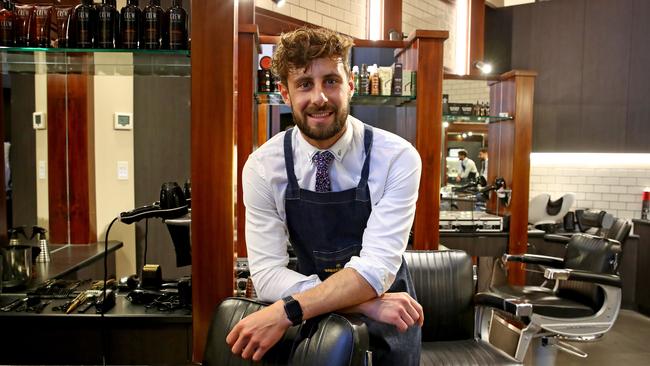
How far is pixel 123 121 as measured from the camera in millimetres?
2426

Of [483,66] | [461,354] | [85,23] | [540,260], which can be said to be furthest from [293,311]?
[483,66]

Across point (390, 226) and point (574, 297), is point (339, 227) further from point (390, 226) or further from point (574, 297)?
point (574, 297)

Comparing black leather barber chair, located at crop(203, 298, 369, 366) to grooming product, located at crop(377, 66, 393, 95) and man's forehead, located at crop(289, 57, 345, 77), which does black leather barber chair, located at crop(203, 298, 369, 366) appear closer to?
man's forehead, located at crop(289, 57, 345, 77)

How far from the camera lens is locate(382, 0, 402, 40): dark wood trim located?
5.25m

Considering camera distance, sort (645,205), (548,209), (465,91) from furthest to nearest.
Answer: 1. (465,91)
2. (548,209)
3. (645,205)

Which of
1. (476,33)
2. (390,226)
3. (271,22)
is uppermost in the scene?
(476,33)

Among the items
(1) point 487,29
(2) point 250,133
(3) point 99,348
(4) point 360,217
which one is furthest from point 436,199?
(1) point 487,29

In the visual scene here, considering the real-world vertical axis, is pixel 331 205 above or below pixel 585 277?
above

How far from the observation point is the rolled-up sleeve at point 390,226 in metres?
1.30

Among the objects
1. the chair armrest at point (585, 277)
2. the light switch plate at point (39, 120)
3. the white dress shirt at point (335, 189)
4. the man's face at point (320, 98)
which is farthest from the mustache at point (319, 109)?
the chair armrest at point (585, 277)

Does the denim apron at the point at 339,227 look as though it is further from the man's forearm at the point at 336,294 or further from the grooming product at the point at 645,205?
the grooming product at the point at 645,205

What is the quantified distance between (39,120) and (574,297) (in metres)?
3.20

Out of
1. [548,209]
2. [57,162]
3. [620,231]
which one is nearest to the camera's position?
[57,162]

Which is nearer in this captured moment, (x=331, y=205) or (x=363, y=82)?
(x=331, y=205)
